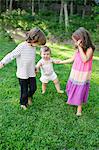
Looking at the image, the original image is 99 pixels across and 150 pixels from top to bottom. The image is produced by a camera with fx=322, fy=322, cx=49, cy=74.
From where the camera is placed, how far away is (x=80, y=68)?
4637 mm

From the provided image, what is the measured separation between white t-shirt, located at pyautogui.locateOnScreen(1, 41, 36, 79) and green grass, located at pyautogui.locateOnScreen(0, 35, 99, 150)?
57cm

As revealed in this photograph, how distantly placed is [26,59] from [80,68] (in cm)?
79

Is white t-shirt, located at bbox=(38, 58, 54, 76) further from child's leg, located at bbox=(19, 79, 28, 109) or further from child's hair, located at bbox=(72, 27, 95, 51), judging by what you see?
child's hair, located at bbox=(72, 27, 95, 51)

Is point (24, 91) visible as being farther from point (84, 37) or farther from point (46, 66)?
point (84, 37)

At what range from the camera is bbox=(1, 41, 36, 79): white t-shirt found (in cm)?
456

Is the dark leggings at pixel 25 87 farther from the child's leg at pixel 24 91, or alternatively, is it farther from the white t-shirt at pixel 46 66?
the white t-shirt at pixel 46 66

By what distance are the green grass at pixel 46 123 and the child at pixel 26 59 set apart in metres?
0.30

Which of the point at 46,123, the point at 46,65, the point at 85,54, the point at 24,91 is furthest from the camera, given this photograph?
the point at 46,65

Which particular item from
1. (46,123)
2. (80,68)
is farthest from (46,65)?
(46,123)

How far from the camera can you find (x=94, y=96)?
18.5ft

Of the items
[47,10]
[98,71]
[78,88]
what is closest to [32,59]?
[78,88]

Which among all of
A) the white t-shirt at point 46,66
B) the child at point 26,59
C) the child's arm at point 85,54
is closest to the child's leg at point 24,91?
the child at point 26,59

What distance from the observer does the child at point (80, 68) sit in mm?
4512

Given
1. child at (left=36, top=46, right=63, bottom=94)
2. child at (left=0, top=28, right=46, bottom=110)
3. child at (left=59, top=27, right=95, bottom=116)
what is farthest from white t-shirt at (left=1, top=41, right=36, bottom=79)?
child at (left=59, top=27, right=95, bottom=116)
